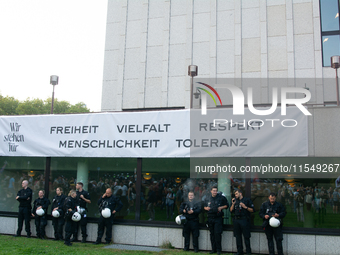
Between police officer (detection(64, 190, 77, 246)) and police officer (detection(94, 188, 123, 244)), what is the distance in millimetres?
787

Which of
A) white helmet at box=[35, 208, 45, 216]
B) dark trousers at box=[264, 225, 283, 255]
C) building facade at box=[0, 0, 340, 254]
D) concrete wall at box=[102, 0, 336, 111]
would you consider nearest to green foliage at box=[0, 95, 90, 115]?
concrete wall at box=[102, 0, 336, 111]

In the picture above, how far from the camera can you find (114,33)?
2100cm


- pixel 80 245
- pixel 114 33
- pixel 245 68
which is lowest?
pixel 80 245

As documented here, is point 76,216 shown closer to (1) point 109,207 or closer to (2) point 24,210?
(1) point 109,207

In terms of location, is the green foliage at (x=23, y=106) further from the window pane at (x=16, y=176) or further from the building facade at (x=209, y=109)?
the window pane at (x=16, y=176)

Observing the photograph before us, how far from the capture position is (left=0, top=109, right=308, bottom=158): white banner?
9.02 metres

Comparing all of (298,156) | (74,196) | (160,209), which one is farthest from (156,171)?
(298,156)

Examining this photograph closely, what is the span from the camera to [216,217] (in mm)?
8773

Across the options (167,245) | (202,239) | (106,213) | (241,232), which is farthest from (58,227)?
(241,232)

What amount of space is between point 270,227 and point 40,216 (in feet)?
22.4

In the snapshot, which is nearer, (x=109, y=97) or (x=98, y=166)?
(x=98, y=166)

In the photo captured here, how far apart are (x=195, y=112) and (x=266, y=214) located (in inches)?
133

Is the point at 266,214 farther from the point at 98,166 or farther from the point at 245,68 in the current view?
the point at 245,68

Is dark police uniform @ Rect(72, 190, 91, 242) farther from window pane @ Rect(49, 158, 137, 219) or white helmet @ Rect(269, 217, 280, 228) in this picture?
white helmet @ Rect(269, 217, 280, 228)
